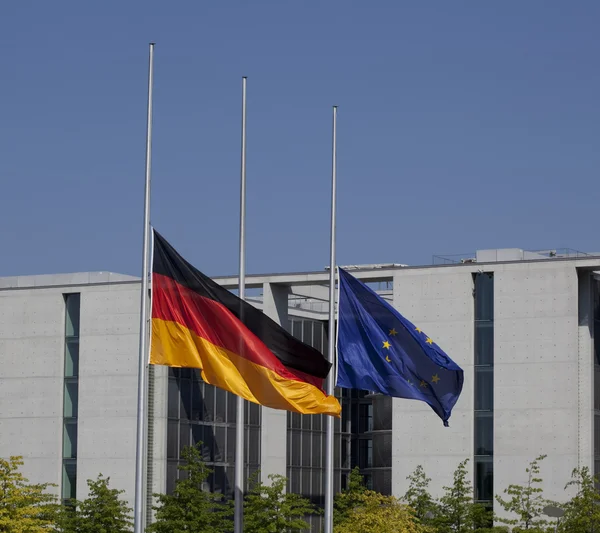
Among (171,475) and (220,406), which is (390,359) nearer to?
(171,475)

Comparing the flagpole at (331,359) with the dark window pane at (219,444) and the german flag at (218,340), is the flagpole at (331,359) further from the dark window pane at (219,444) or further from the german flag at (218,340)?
the dark window pane at (219,444)

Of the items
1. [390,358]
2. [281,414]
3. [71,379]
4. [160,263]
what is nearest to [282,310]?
[281,414]

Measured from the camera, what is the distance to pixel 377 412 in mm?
90500

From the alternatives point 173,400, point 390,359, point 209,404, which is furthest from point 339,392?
point 390,359

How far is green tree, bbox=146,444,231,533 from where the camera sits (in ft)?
236

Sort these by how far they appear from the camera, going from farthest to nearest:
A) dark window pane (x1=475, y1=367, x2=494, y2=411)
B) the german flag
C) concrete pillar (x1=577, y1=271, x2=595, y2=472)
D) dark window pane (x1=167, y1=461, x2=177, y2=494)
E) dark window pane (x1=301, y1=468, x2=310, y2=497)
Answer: dark window pane (x1=301, y1=468, x2=310, y2=497) < dark window pane (x1=167, y1=461, x2=177, y2=494) < dark window pane (x1=475, y1=367, x2=494, y2=411) < concrete pillar (x1=577, y1=271, x2=595, y2=472) < the german flag

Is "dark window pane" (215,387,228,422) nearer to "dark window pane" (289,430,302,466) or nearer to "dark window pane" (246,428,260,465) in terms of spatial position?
"dark window pane" (246,428,260,465)

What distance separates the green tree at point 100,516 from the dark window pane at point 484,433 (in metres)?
17.4

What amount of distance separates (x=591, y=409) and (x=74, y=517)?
25.8m

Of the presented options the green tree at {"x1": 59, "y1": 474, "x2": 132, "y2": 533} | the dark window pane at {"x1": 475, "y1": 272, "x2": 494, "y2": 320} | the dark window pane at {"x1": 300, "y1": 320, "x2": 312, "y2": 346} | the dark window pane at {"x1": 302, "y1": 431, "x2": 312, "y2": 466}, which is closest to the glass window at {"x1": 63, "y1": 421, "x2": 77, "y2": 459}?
the green tree at {"x1": 59, "y1": 474, "x2": 132, "y2": 533}

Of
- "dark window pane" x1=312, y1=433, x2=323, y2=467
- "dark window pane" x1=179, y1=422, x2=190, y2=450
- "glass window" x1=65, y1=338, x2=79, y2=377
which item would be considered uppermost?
"glass window" x1=65, y1=338, x2=79, y2=377

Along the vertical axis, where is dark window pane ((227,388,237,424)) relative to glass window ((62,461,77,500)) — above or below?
above

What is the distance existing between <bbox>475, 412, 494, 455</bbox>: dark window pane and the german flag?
128 feet

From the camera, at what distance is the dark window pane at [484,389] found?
72188mm
